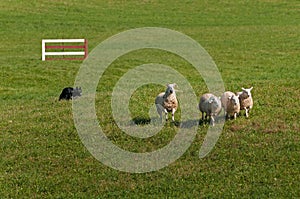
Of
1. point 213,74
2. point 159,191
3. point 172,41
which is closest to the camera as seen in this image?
point 159,191

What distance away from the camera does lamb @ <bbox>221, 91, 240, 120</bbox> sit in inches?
614

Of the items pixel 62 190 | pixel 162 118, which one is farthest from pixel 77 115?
pixel 62 190

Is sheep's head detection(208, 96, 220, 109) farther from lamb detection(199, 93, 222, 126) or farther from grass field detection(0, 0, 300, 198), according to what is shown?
grass field detection(0, 0, 300, 198)

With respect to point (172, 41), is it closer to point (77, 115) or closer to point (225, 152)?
point (77, 115)

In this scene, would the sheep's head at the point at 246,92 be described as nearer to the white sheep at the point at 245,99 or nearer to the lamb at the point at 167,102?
the white sheep at the point at 245,99

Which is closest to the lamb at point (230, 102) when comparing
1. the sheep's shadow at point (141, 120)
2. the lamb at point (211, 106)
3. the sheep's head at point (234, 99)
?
the sheep's head at point (234, 99)

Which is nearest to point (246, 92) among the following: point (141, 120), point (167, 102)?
point (167, 102)

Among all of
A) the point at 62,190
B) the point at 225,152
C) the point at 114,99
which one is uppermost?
the point at 114,99

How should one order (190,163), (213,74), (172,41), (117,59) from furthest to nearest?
(172,41) → (117,59) → (213,74) → (190,163)

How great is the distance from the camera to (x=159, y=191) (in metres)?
13.2

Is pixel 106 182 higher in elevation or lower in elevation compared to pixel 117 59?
lower

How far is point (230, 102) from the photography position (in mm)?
15633

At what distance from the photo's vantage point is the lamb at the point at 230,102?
51.1 ft

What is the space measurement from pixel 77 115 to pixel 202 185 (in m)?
6.80
